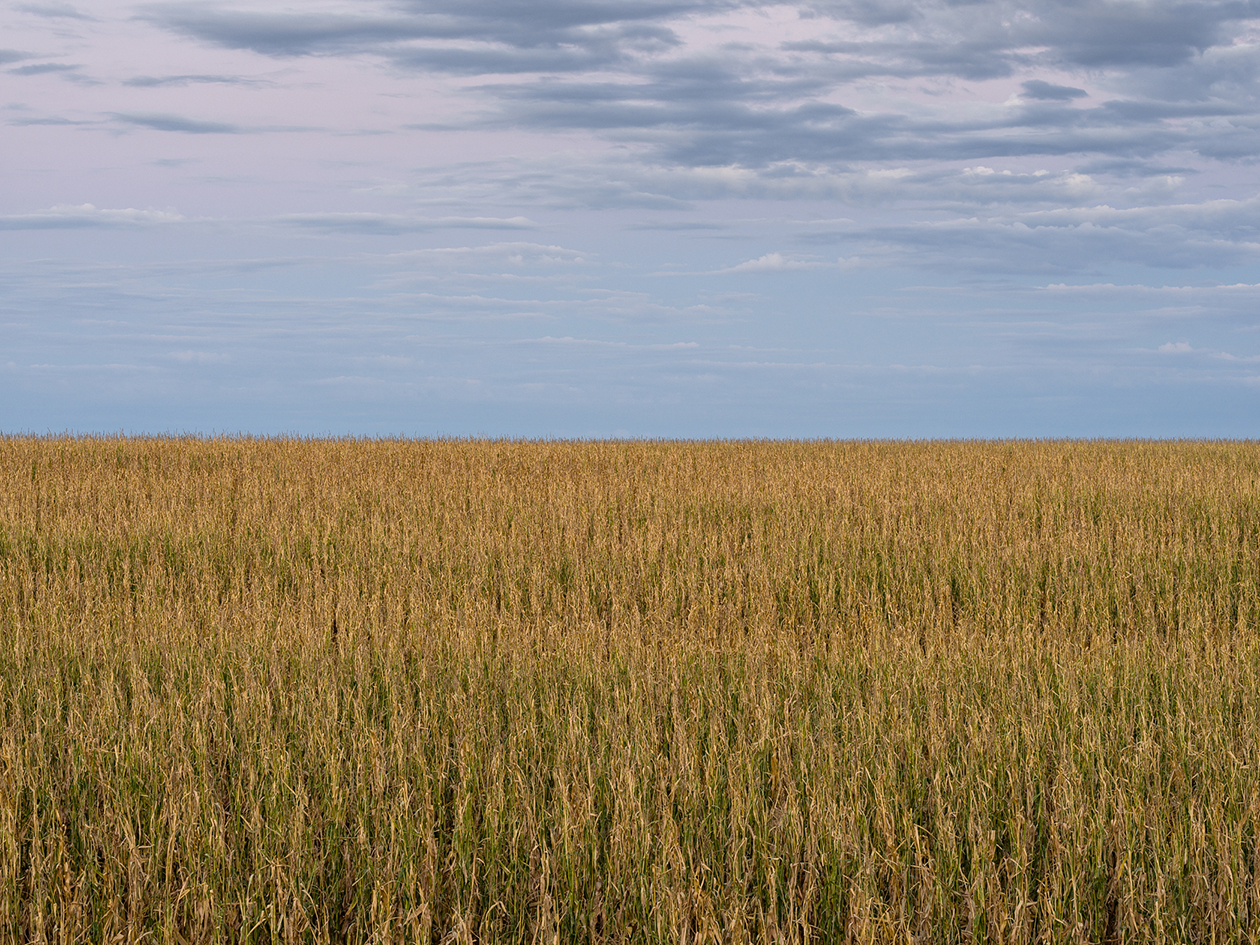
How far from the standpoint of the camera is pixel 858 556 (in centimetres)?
1000

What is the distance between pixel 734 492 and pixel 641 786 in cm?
961

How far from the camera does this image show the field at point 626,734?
11.4ft

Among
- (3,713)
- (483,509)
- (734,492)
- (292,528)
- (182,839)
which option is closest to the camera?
(182,839)

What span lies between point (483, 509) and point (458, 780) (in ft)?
26.8

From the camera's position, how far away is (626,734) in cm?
459

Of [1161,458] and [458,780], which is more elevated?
[1161,458]

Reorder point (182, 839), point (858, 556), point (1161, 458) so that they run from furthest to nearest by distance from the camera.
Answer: point (1161, 458) < point (858, 556) < point (182, 839)

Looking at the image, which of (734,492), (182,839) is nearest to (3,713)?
(182,839)

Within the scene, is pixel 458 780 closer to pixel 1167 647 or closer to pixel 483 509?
pixel 1167 647

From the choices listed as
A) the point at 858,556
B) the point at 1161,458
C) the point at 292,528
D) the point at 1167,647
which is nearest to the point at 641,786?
the point at 1167,647

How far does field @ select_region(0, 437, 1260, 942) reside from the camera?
3488 millimetres

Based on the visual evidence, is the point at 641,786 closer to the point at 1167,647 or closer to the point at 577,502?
the point at 1167,647

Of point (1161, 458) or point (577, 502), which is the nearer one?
point (577, 502)

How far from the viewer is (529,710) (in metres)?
5.25
